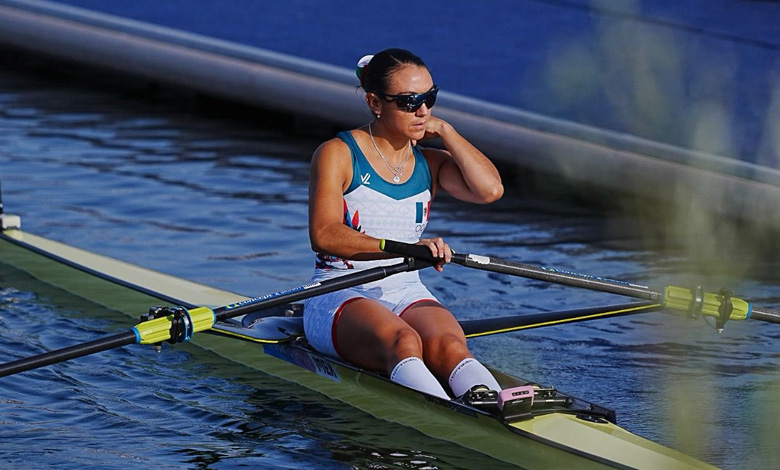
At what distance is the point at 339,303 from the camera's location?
535 cm

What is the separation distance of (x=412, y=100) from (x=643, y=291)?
1.19 metres

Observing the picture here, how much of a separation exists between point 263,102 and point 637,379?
6.21m

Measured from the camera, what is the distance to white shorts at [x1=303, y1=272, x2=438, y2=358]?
537 cm

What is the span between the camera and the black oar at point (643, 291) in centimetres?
510

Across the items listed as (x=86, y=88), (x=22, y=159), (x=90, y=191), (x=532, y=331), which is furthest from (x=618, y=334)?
(x=86, y=88)

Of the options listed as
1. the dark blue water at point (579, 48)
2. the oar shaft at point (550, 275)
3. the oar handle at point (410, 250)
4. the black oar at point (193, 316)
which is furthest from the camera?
the dark blue water at point (579, 48)

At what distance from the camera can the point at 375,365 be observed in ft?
17.3

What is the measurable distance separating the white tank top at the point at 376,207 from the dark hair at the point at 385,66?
0.26 meters

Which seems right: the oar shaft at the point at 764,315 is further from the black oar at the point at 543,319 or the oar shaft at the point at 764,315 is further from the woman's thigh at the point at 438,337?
the woman's thigh at the point at 438,337

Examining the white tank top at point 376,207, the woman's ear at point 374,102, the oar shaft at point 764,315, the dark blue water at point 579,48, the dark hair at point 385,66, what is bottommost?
the oar shaft at point 764,315

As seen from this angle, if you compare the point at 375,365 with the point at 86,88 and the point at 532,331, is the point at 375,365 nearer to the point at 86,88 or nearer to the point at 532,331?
the point at 532,331

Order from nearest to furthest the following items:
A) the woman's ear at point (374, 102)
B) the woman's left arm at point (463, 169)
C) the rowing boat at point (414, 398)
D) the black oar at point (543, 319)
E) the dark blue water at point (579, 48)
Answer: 1. the rowing boat at point (414, 398)
2. the woman's ear at point (374, 102)
3. the woman's left arm at point (463, 169)
4. the black oar at point (543, 319)
5. the dark blue water at point (579, 48)

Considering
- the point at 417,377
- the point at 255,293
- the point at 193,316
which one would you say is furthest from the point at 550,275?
the point at 255,293

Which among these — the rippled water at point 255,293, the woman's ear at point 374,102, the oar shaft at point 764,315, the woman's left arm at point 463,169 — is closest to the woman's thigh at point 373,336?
the rippled water at point 255,293
